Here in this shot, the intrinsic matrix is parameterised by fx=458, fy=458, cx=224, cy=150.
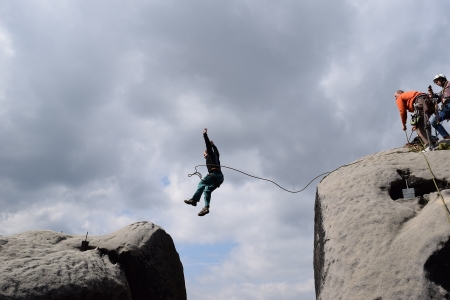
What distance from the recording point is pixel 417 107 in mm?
10961

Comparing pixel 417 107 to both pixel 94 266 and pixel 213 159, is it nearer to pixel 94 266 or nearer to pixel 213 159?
pixel 213 159

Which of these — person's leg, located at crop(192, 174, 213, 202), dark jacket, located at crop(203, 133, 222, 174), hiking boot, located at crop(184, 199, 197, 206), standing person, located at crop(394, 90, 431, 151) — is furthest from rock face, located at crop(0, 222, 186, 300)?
standing person, located at crop(394, 90, 431, 151)

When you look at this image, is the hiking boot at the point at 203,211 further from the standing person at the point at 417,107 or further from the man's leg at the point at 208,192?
the standing person at the point at 417,107

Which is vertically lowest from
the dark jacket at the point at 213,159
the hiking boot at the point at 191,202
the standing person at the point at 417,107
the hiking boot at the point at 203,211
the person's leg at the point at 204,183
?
the hiking boot at the point at 203,211

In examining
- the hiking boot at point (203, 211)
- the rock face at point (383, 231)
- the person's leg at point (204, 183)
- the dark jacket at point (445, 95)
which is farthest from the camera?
the person's leg at point (204, 183)

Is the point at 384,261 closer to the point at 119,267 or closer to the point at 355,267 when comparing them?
the point at 355,267

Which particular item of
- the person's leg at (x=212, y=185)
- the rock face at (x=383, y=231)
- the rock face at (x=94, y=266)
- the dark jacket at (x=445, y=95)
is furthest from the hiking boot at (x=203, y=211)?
the dark jacket at (x=445, y=95)

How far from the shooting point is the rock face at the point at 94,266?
7145 millimetres

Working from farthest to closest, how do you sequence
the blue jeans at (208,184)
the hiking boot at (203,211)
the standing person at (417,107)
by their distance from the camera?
the blue jeans at (208,184), the hiking boot at (203,211), the standing person at (417,107)

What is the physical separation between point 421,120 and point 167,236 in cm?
656

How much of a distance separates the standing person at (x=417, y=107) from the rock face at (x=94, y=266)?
6402mm

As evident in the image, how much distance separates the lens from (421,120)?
10.9 meters

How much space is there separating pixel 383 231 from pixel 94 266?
16.2 ft

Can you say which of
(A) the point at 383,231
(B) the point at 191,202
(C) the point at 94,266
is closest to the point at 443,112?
(A) the point at 383,231
